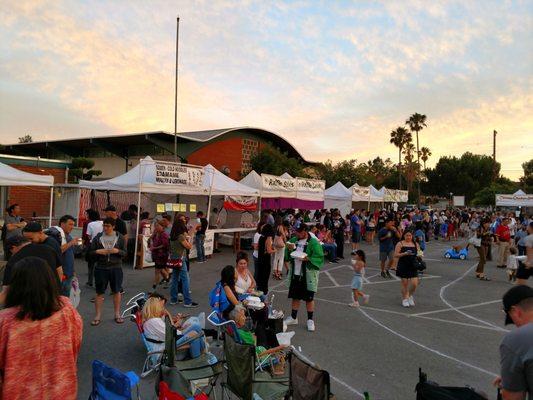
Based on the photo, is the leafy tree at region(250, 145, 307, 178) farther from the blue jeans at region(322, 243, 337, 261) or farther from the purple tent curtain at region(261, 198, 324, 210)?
the blue jeans at region(322, 243, 337, 261)

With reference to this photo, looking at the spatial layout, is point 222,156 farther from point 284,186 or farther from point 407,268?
point 407,268

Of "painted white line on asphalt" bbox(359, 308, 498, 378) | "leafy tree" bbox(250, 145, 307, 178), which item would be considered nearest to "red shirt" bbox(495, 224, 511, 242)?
"painted white line on asphalt" bbox(359, 308, 498, 378)

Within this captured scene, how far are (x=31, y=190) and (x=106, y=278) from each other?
2293 cm

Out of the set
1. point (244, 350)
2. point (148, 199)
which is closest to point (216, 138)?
point (148, 199)

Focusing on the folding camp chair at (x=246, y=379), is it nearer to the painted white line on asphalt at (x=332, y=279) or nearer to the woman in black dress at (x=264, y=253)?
the woman in black dress at (x=264, y=253)

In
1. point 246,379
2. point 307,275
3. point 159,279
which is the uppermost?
point 307,275

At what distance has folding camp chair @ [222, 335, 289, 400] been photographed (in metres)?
3.67

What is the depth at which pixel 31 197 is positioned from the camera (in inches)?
1012

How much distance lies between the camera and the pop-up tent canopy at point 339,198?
76.8 feet

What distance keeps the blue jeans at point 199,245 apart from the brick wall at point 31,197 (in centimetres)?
1568

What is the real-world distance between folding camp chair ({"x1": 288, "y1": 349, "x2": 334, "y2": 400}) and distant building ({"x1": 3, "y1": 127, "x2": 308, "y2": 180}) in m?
30.5

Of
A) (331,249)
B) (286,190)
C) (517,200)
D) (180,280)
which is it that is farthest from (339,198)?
(517,200)

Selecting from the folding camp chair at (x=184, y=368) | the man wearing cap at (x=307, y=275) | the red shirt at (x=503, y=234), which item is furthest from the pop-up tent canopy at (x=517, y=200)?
the folding camp chair at (x=184, y=368)

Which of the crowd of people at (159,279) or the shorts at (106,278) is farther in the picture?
the shorts at (106,278)
